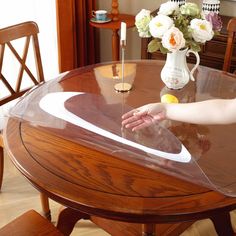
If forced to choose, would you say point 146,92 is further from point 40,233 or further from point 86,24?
point 86,24

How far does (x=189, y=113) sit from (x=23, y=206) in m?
1.31

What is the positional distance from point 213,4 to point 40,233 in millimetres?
1996

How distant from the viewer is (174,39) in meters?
1.62

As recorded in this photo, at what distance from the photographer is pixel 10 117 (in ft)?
5.36

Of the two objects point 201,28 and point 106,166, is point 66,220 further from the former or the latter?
point 201,28

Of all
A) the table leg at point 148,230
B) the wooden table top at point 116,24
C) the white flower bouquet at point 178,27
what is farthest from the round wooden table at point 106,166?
the wooden table top at point 116,24

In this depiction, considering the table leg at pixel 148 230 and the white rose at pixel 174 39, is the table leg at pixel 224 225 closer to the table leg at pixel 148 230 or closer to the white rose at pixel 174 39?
the table leg at pixel 148 230

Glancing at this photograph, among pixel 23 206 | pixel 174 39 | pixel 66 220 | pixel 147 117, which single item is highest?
pixel 174 39

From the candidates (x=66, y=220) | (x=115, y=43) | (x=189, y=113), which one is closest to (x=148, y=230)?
(x=66, y=220)

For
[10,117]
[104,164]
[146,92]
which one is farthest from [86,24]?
[104,164]

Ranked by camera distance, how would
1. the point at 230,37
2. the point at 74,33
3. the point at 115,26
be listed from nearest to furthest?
the point at 230,37, the point at 115,26, the point at 74,33

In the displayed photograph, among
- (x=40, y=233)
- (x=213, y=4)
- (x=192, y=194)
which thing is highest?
(x=213, y=4)

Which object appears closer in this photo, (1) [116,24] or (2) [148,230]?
(2) [148,230]

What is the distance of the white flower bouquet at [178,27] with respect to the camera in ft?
5.36
